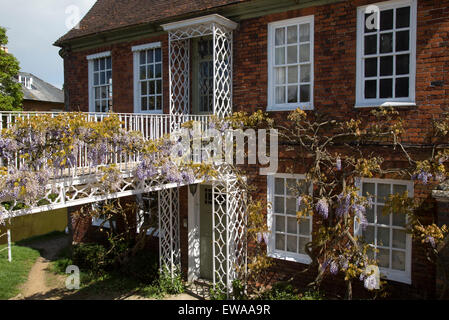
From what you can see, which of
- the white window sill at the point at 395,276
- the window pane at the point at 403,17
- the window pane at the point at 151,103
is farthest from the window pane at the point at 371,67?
the window pane at the point at 151,103

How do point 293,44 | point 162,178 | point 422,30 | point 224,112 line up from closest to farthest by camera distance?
point 422,30 → point 162,178 → point 293,44 → point 224,112

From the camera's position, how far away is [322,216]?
24.3 ft

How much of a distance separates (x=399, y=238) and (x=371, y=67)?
3.39m

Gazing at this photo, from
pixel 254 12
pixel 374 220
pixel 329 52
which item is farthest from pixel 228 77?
pixel 374 220

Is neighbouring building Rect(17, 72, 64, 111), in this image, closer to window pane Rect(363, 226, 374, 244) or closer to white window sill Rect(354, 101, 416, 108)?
white window sill Rect(354, 101, 416, 108)

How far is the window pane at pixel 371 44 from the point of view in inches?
279

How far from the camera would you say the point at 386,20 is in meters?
6.94

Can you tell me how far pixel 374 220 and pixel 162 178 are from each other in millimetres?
4296

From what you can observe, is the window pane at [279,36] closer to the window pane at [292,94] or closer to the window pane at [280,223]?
the window pane at [292,94]

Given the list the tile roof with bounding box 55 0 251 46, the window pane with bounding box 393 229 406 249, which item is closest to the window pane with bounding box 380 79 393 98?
the window pane with bounding box 393 229 406 249

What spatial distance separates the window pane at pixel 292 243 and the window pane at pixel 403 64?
13.3 ft

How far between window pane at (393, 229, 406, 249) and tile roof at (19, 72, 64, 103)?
32683mm

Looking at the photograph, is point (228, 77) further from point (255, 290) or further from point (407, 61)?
point (255, 290)

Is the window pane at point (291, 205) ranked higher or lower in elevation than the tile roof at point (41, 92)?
lower
